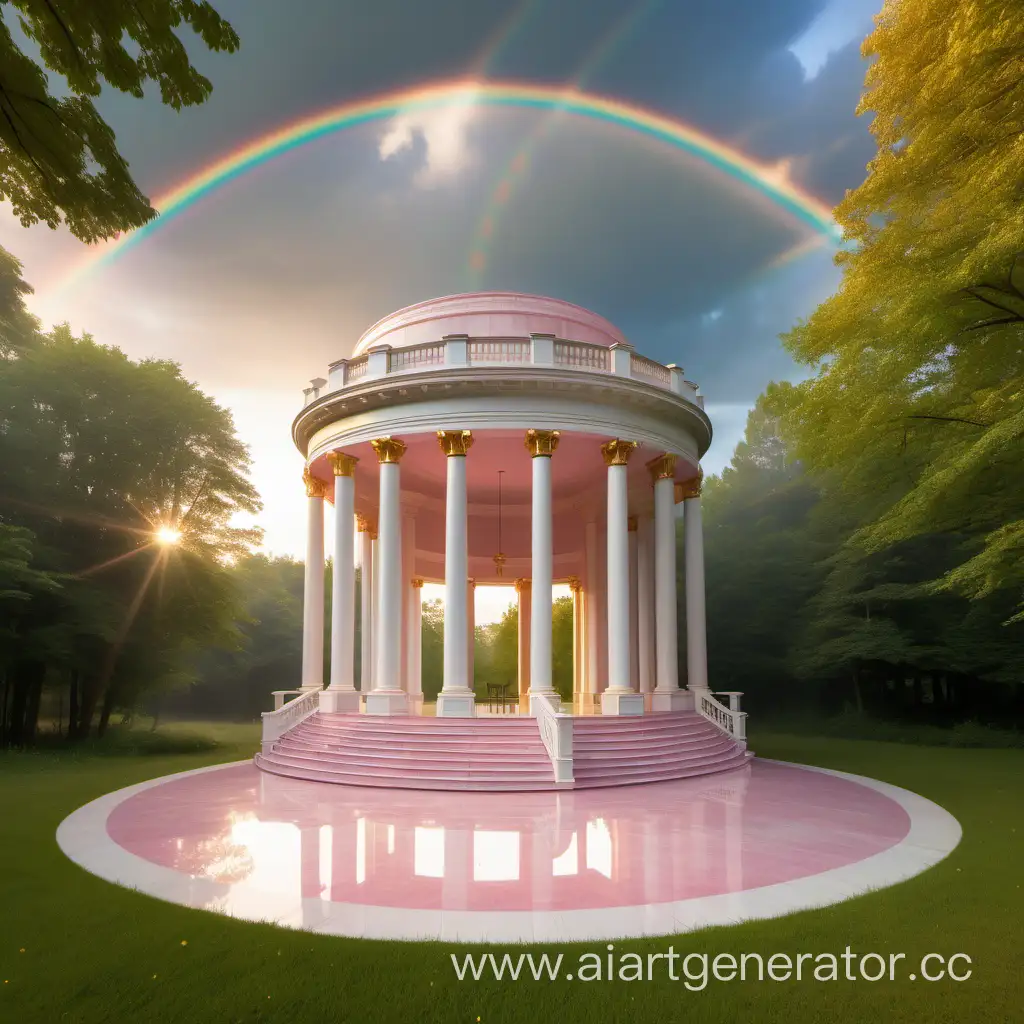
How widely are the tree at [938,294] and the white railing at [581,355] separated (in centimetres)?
619

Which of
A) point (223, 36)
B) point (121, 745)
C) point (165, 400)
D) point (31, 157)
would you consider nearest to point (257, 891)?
point (31, 157)

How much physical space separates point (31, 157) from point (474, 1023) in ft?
30.7

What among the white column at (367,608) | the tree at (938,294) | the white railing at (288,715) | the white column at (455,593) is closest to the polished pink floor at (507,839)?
the white column at (455,593)

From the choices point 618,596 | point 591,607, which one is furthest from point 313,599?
point 591,607

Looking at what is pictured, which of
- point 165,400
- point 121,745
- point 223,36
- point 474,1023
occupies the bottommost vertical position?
point 121,745

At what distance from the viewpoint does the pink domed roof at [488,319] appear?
2523 centimetres

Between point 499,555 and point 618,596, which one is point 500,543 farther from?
point 618,596

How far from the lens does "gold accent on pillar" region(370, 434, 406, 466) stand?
22328 millimetres

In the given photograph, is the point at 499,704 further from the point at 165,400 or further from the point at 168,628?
the point at 165,400

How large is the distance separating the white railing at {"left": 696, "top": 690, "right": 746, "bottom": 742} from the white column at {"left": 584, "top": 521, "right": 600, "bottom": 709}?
28.6 ft

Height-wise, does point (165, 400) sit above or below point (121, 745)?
above

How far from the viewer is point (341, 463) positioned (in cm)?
2381

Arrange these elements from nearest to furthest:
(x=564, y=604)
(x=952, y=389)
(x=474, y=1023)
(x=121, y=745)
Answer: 1. (x=474, y=1023)
2. (x=952, y=389)
3. (x=121, y=745)
4. (x=564, y=604)

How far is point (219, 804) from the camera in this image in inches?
565
